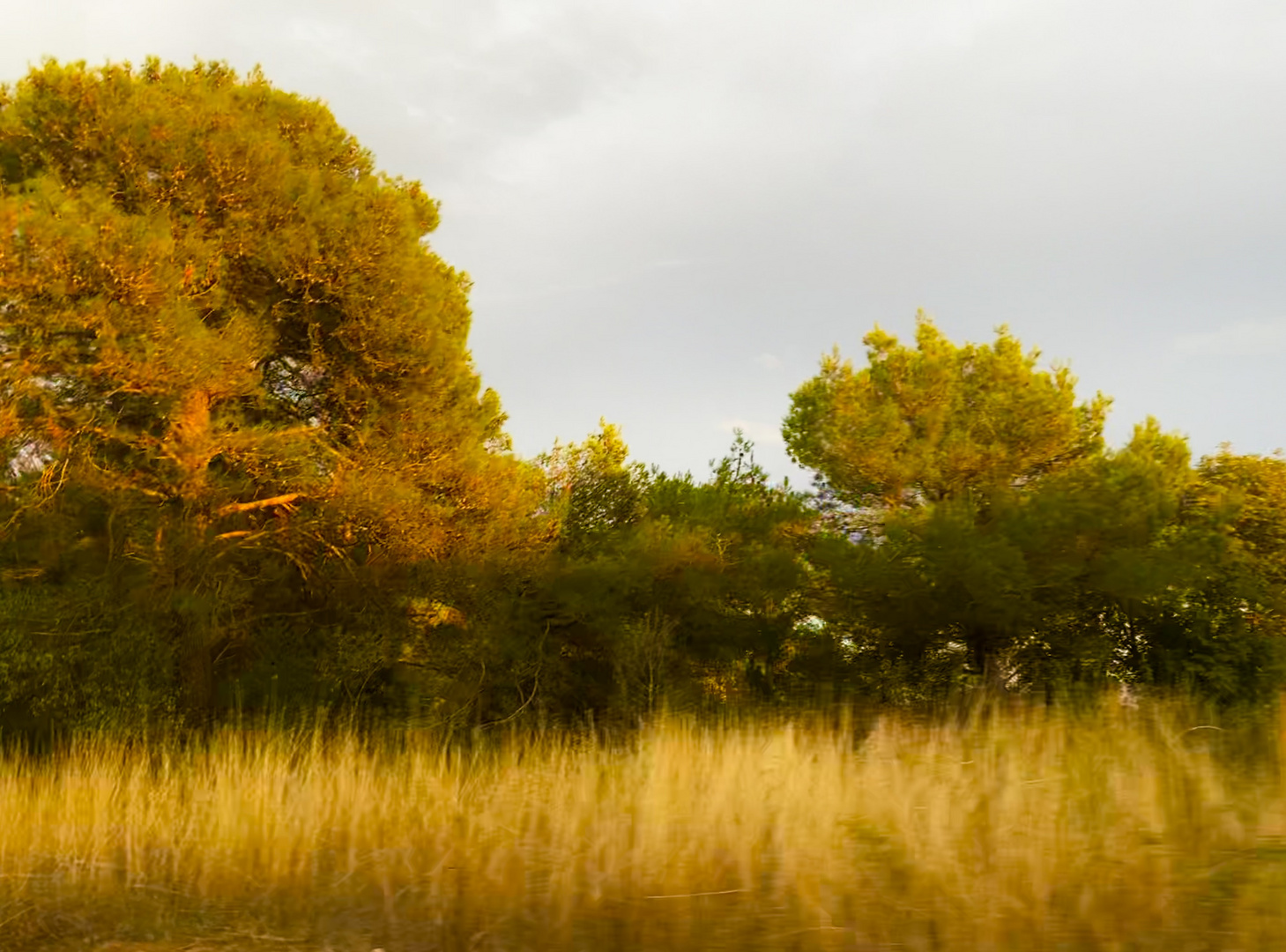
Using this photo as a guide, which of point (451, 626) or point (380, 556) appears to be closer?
point (380, 556)

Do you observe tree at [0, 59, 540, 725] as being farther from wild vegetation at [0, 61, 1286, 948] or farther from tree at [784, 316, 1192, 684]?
tree at [784, 316, 1192, 684]

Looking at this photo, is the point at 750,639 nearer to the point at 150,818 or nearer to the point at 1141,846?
the point at 150,818

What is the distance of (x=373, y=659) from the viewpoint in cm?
1642

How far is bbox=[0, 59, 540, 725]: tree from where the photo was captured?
44.5ft

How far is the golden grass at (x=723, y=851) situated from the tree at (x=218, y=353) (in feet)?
22.7

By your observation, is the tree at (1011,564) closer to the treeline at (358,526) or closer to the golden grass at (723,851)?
the treeline at (358,526)

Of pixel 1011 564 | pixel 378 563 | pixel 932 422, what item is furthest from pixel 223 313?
pixel 932 422

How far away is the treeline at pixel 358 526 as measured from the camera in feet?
46.5

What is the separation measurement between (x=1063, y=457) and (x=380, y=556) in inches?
687

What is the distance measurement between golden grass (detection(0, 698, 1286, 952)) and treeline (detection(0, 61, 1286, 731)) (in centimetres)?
711

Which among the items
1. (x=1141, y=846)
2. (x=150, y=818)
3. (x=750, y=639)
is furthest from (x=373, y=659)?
A: (x=1141, y=846)

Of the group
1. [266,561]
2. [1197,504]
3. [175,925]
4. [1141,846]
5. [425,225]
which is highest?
[425,225]

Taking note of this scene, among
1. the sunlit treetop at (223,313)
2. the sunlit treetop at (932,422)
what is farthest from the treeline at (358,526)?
the sunlit treetop at (932,422)

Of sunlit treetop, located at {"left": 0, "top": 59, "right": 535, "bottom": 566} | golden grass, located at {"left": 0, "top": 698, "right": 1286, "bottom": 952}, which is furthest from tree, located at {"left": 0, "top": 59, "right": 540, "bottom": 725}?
golden grass, located at {"left": 0, "top": 698, "right": 1286, "bottom": 952}
